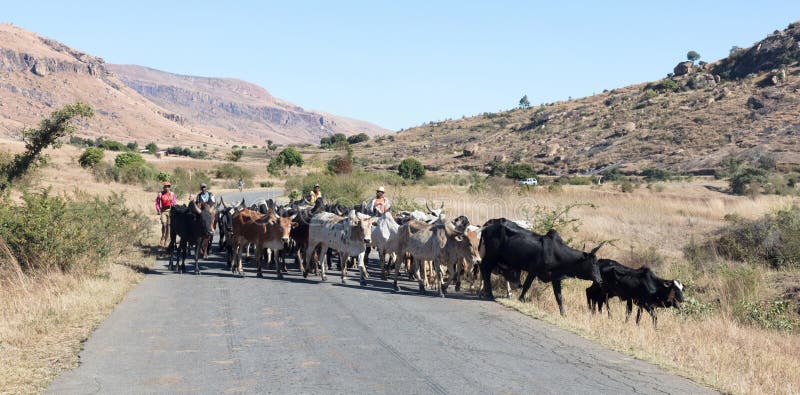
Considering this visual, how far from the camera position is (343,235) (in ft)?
54.1

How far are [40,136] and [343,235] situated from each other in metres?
21.6

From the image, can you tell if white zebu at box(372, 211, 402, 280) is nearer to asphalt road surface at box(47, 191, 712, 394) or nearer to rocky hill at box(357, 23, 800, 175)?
asphalt road surface at box(47, 191, 712, 394)

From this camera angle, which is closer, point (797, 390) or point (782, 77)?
point (797, 390)

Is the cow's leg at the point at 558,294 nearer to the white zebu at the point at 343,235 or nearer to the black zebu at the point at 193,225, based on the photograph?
the white zebu at the point at 343,235

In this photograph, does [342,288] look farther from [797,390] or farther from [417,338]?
[797,390]

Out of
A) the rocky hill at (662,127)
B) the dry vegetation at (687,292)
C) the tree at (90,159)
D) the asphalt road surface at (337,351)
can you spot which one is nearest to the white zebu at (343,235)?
the asphalt road surface at (337,351)

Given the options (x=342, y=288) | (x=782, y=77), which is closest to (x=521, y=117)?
(x=782, y=77)

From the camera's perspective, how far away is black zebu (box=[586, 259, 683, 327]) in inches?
553

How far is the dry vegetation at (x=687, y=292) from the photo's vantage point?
1014cm

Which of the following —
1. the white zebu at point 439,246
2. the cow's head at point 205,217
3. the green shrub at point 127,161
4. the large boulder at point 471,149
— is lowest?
the white zebu at point 439,246

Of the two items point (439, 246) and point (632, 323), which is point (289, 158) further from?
point (632, 323)

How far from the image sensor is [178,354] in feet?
30.6

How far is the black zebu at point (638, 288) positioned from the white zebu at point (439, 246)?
265 cm

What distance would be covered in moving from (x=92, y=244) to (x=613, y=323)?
10.8 meters
